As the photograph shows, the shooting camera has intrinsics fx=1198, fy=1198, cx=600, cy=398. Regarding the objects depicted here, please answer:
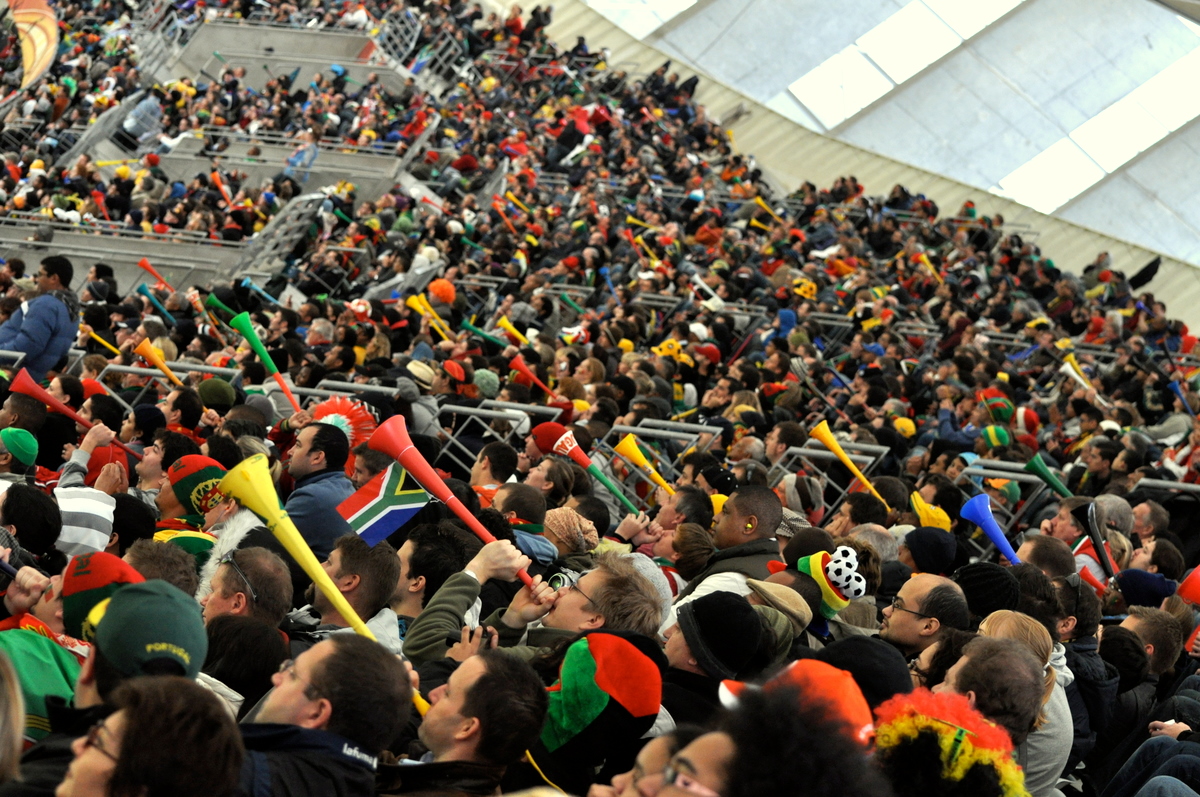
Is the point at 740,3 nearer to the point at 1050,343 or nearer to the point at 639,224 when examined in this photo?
the point at 639,224

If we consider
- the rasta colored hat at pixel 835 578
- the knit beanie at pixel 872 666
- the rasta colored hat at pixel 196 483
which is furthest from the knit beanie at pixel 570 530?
the knit beanie at pixel 872 666

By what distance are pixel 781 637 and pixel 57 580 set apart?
7.80ft

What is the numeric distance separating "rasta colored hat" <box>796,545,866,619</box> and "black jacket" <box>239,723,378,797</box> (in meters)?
2.61

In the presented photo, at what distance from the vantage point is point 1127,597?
20.1 ft

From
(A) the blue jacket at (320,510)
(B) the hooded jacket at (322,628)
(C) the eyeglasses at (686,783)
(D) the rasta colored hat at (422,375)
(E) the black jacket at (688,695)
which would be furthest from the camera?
(D) the rasta colored hat at (422,375)

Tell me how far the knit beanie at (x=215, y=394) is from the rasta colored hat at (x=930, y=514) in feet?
15.4

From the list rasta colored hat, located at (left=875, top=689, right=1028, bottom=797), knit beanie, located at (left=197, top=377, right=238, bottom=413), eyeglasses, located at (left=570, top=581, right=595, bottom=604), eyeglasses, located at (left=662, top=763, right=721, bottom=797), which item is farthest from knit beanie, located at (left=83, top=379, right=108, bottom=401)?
eyeglasses, located at (left=662, top=763, right=721, bottom=797)

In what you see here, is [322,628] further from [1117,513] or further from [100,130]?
[100,130]

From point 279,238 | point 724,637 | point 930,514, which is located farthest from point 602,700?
point 279,238

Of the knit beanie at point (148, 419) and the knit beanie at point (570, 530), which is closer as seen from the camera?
the knit beanie at point (570, 530)

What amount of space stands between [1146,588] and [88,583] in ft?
16.4

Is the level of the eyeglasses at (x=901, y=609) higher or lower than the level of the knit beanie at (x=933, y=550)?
higher

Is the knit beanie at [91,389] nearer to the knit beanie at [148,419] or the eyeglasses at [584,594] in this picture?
the knit beanie at [148,419]

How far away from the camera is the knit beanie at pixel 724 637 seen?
3801 mm
